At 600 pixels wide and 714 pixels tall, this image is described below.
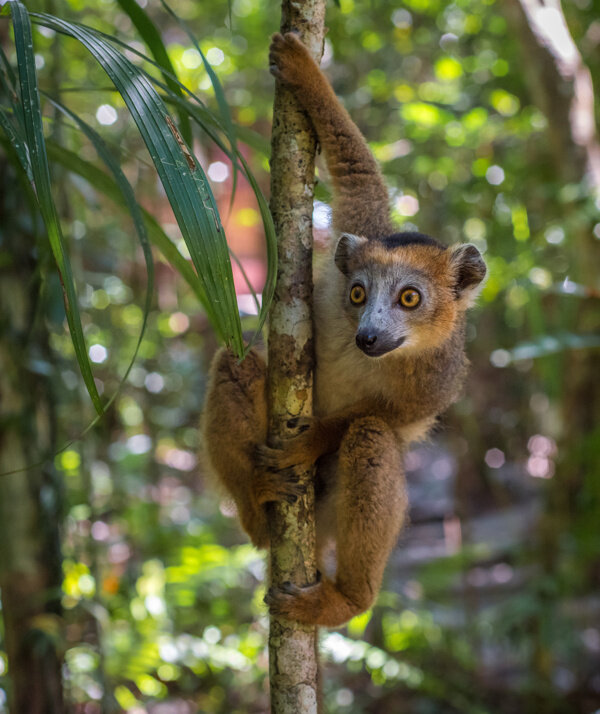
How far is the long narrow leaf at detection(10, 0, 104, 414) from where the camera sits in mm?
1782

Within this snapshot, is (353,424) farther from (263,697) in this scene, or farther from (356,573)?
(263,697)

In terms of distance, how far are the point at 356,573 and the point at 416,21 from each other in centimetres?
591

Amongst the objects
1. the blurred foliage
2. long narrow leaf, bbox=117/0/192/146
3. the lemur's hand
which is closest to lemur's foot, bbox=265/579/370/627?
the lemur's hand

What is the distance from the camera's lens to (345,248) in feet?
11.6

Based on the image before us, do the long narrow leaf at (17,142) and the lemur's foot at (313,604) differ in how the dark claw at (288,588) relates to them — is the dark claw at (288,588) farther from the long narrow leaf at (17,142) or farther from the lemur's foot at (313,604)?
the long narrow leaf at (17,142)

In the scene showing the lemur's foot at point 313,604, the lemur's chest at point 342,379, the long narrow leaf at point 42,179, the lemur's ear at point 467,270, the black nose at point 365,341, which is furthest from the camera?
the lemur's ear at point 467,270

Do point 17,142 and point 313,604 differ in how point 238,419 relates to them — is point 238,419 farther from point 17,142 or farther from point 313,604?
point 17,142

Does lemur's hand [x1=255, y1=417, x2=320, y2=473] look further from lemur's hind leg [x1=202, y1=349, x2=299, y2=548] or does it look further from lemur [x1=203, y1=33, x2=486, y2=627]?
lemur's hind leg [x1=202, y1=349, x2=299, y2=548]

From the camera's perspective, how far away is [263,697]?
6.27 metres

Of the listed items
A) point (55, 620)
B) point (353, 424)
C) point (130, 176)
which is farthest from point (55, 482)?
point (130, 176)

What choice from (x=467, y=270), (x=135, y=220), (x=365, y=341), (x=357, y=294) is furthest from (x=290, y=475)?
(x=467, y=270)

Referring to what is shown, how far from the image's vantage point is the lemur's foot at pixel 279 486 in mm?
2775

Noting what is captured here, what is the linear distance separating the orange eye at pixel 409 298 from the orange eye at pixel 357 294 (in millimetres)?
200

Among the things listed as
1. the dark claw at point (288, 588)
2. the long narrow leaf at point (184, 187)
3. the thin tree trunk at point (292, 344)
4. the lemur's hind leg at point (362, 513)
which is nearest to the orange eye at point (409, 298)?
the lemur's hind leg at point (362, 513)
